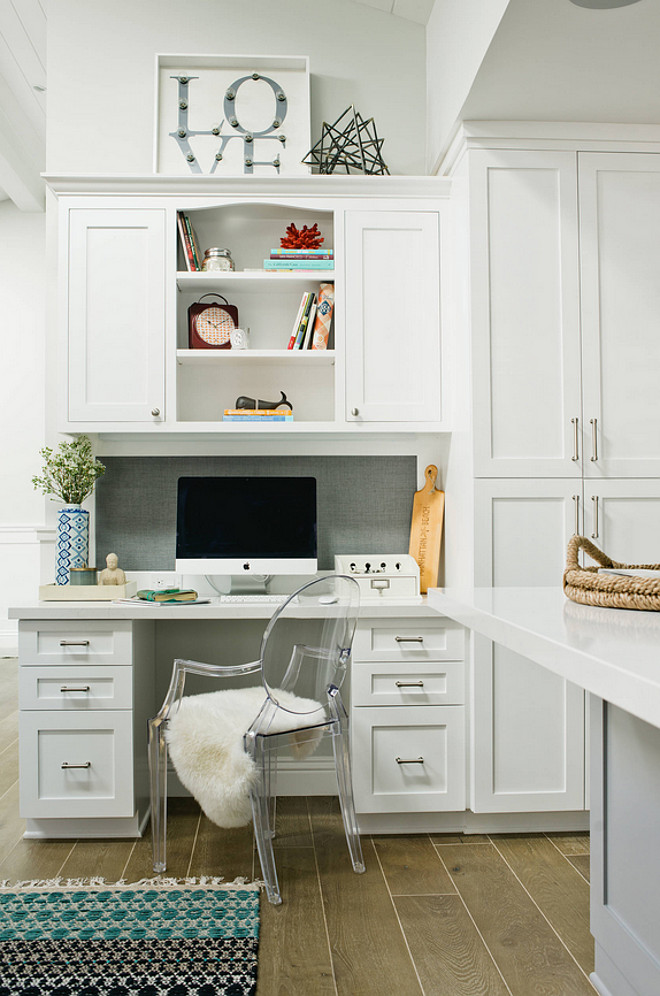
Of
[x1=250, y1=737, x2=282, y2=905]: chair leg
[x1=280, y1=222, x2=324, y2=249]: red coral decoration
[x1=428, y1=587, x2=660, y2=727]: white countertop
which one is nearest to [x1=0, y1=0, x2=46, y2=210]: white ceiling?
[x1=280, y1=222, x2=324, y2=249]: red coral decoration

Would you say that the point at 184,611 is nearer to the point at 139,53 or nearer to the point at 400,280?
the point at 400,280

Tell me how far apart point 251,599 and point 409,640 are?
569mm

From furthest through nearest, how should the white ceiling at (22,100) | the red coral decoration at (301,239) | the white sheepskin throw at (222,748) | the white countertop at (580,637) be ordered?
the white ceiling at (22,100) → the red coral decoration at (301,239) → the white sheepskin throw at (222,748) → the white countertop at (580,637)

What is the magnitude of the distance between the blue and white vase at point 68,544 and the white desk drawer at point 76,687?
38 cm

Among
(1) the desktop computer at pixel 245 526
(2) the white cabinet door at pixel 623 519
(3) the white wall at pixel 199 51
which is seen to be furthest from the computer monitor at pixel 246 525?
(3) the white wall at pixel 199 51

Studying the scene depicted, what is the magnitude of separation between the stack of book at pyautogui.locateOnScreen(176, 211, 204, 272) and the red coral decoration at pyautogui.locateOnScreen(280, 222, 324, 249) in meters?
0.32

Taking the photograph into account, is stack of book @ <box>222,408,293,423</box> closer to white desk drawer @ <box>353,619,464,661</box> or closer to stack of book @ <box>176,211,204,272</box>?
stack of book @ <box>176,211,204,272</box>

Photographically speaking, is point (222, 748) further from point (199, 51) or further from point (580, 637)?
point (199, 51)

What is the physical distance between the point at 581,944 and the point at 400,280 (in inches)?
83.6

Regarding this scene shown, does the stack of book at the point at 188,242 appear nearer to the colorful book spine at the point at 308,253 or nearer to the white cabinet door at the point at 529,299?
the colorful book spine at the point at 308,253

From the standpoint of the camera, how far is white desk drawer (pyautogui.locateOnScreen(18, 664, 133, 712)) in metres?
2.45

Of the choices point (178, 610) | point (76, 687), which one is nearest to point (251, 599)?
point (178, 610)

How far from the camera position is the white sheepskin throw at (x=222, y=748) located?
203cm

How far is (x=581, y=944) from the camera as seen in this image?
73.0 inches
